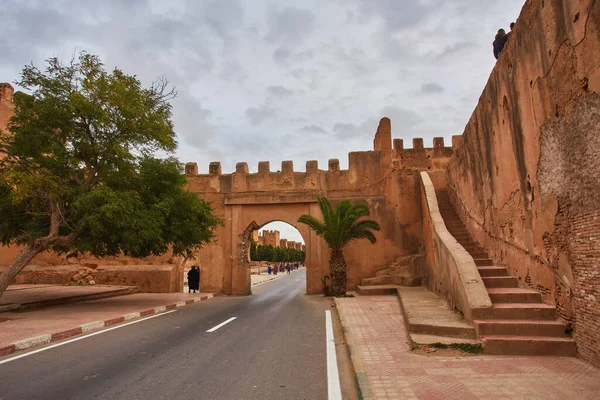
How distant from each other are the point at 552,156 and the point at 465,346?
3088mm

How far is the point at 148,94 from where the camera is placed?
14.6 m

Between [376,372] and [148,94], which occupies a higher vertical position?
[148,94]

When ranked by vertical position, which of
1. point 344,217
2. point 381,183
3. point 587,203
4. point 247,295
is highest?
point 381,183

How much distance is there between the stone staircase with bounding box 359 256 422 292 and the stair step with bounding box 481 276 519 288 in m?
7.58

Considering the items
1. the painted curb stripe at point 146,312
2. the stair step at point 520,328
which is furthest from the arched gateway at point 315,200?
the stair step at point 520,328

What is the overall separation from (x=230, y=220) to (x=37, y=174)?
1006cm

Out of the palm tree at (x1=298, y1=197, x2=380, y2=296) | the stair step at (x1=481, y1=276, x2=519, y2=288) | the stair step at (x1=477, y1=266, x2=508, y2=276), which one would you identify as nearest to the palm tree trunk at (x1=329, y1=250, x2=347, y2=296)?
the palm tree at (x1=298, y1=197, x2=380, y2=296)

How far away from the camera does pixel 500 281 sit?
7969mm

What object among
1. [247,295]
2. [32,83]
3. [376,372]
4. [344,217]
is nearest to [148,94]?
[32,83]

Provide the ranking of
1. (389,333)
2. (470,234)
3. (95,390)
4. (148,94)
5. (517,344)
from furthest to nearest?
(148,94) → (470,234) → (389,333) → (517,344) → (95,390)

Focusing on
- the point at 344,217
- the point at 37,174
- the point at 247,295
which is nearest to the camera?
the point at 37,174

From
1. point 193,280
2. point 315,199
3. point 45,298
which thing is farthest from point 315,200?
point 45,298

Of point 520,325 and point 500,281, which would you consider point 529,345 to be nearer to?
point 520,325

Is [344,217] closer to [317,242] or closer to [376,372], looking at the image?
[317,242]
